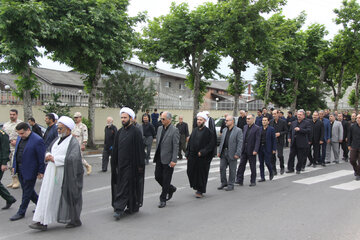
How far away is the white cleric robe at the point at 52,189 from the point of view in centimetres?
556

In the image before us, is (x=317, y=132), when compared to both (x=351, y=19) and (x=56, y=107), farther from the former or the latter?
(x=351, y=19)

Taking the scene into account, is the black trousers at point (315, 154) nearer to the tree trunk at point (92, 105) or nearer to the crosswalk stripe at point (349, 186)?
the crosswalk stripe at point (349, 186)

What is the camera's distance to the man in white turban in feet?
18.3

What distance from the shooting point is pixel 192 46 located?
22.2 metres

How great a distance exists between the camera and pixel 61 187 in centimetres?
570

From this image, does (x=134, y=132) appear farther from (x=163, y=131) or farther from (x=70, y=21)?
(x=70, y=21)

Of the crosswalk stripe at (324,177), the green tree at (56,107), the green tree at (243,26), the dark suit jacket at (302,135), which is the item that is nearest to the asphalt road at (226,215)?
the crosswalk stripe at (324,177)

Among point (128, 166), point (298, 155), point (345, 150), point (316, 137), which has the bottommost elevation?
point (345, 150)

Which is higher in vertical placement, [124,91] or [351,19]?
[351,19]

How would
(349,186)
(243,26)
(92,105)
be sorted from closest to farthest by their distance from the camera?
(349,186) → (92,105) → (243,26)

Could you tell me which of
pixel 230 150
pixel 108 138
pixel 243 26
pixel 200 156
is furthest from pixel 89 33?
pixel 200 156

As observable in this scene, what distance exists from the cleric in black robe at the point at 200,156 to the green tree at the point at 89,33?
30.2 ft

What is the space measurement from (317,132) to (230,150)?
5.41 metres

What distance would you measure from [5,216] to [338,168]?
10.4 metres
